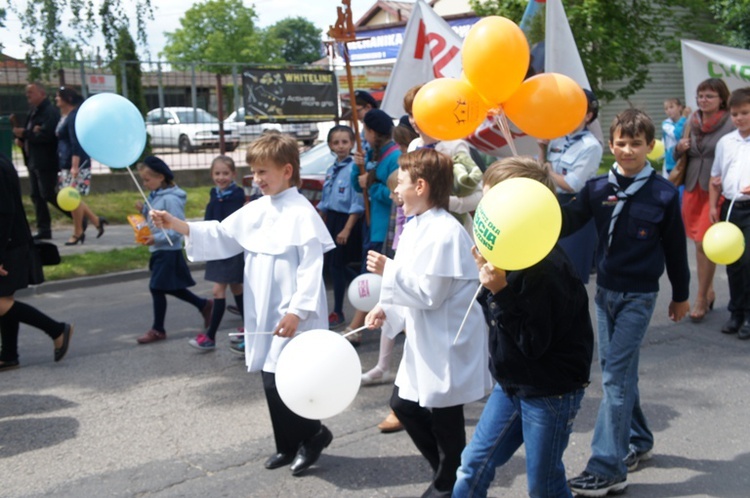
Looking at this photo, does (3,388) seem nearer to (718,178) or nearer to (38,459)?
(38,459)

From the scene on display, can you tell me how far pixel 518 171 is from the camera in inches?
124

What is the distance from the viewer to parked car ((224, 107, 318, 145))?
15.0 metres

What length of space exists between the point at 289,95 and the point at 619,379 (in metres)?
11.6

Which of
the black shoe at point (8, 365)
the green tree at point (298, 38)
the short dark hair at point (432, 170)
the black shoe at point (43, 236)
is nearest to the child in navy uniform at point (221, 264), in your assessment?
the black shoe at point (8, 365)

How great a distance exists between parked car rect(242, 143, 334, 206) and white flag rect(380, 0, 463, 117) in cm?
150

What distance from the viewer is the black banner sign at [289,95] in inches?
567

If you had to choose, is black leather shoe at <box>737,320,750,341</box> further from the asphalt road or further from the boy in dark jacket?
the boy in dark jacket

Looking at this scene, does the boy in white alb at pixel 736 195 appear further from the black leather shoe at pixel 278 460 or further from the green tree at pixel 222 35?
the green tree at pixel 222 35

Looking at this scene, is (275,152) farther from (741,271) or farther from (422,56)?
(741,271)

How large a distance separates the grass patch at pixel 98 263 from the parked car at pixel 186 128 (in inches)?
220

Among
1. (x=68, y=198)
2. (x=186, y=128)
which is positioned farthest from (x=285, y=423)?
(x=186, y=128)

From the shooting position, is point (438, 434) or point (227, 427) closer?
point (438, 434)

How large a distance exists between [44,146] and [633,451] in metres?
9.54

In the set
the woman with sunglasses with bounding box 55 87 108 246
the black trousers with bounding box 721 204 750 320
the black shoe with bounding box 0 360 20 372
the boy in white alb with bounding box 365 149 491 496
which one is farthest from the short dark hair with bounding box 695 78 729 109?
the woman with sunglasses with bounding box 55 87 108 246
